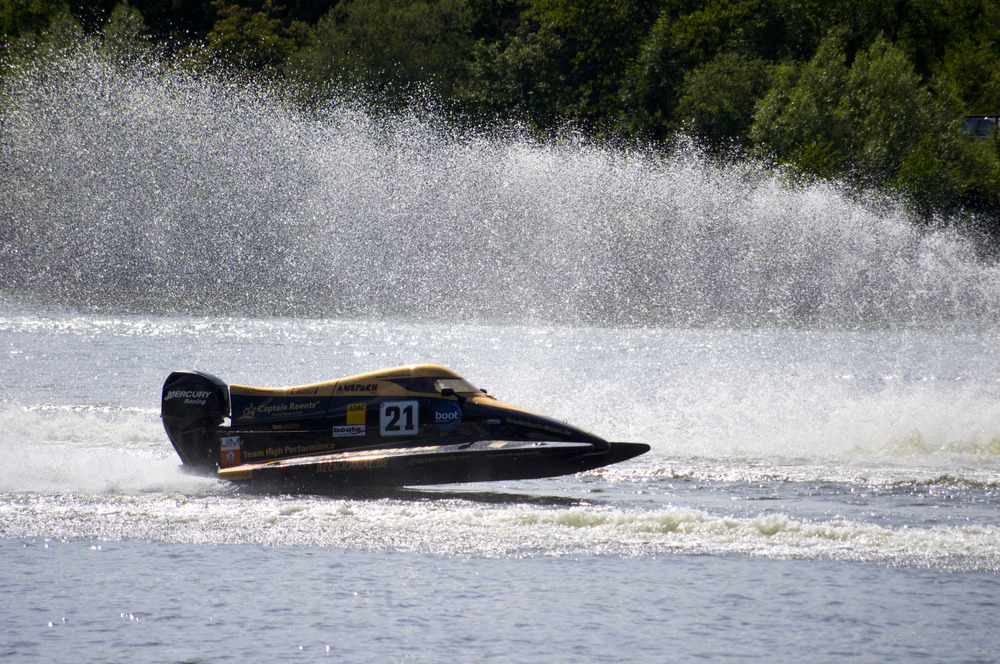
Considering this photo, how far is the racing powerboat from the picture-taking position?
37.8 feet

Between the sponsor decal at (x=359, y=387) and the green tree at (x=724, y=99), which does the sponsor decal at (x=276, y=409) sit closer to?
the sponsor decal at (x=359, y=387)

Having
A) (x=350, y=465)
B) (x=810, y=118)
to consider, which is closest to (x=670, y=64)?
(x=810, y=118)

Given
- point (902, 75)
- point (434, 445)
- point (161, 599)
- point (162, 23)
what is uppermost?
point (162, 23)

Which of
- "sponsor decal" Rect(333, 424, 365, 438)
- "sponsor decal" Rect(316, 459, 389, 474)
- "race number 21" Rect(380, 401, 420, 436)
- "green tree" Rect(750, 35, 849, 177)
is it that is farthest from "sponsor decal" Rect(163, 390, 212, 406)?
"green tree" Rect(750, 35, 849, 177)

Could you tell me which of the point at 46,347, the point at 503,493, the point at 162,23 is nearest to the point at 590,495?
the point at 503,493

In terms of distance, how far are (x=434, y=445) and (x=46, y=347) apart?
21.6 metres

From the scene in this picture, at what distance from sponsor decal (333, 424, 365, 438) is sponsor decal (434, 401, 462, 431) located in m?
0.84

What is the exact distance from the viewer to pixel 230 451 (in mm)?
12141

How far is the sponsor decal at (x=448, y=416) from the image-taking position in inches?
466

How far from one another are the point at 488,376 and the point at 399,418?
11.6 meters

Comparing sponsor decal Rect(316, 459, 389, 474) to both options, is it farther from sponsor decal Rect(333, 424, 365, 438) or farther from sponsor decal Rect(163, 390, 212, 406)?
sponsor decal Rect(163, 390, 212, 406)

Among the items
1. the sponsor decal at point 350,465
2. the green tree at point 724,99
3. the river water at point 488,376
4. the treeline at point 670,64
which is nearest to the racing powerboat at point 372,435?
the sponsor decal at point 350,465

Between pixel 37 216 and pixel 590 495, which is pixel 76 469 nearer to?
pixel 590 495

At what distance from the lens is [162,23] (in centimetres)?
6600
